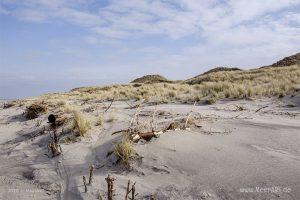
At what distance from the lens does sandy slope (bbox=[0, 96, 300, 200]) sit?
4336 mm

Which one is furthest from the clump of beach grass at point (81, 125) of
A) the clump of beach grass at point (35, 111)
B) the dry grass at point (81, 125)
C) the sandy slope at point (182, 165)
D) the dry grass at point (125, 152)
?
the clump of beach grass at point (35, 111)

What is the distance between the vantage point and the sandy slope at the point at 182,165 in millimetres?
A: 4336

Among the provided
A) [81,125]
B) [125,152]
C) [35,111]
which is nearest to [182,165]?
[125,152]

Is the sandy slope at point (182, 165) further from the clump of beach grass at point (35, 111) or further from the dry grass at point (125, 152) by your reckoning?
the clump of beach grass at point (35, 111)

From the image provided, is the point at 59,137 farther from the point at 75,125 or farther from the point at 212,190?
the point at 212,190

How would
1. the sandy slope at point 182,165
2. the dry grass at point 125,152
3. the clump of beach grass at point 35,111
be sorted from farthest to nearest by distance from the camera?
the clump of beach grass at point 35,111 < the dry grass at point 125,152 < the sandy slope at point 182,165

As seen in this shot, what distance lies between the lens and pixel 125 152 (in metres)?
5.30

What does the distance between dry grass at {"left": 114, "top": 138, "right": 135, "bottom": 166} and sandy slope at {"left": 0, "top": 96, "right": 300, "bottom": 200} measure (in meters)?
0.11

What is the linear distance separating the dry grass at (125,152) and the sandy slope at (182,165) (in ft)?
0.35

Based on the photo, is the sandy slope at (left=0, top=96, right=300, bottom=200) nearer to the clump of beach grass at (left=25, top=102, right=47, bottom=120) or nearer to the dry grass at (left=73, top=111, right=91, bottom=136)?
the dry grass at (left=73, top=111, right=91, bottom=136)

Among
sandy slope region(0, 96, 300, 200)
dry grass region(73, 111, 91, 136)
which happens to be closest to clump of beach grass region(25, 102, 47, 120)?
sandy slope region(0, 96, 300, 200)

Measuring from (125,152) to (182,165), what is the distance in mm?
773

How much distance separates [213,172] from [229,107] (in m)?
5.85

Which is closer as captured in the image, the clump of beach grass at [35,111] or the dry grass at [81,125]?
the dry grass at [81,125]
